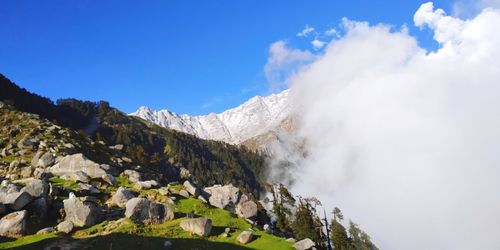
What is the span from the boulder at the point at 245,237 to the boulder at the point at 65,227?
16.2m

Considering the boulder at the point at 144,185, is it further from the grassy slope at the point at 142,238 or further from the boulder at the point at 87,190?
the grassy slope at the point at 142,238

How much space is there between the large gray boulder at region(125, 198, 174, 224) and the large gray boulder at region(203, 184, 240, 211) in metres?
16.6

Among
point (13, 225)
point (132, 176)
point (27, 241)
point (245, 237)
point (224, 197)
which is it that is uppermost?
point (132, 176)

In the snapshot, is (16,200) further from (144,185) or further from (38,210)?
(144,185)

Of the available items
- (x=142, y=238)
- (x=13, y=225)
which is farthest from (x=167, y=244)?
(x=13, y=225)

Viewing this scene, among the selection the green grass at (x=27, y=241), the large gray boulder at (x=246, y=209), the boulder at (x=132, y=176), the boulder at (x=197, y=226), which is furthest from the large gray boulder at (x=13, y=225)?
the large gray boulder at (x=246, y=209)

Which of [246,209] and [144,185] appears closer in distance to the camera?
[144,185]

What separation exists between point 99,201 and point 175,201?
9.11 metres

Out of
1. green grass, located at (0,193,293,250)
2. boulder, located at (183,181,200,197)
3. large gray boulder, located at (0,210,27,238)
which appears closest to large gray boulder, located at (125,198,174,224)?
green grass, located at (0,193,293,250)

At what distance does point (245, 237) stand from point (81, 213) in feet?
54.9

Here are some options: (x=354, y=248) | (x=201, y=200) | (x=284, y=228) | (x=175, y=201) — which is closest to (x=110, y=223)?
(x=175, y=201)

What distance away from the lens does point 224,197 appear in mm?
65312

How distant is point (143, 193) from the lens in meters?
57.3

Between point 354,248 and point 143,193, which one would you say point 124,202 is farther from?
point 354,248
